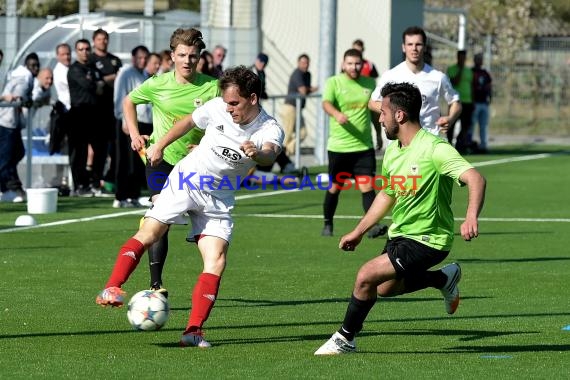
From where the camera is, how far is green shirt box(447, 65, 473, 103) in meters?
31.3

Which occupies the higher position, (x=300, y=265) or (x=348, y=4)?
(x=348, y=4)

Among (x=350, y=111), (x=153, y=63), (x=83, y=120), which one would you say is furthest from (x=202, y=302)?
(x=83, y=120)

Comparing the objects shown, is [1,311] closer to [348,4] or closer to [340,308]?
[340,308]

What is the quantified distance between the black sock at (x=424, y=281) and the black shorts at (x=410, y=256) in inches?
3.6

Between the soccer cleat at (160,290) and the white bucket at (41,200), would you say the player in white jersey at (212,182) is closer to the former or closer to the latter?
the soccer cleat at (160,290)

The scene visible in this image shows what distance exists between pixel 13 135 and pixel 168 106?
9.30m

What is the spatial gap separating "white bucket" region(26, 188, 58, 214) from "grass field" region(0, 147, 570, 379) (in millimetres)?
244

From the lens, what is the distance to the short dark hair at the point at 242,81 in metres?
8.93

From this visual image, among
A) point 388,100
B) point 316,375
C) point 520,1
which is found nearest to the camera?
point 316,375

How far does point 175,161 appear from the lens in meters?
11.1

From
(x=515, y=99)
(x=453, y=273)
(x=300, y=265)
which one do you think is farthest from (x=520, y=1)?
(x=453, y=273)

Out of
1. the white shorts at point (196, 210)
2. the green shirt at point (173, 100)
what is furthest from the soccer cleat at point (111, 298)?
the green shirt at point (173, 100)

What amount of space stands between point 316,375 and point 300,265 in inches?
221

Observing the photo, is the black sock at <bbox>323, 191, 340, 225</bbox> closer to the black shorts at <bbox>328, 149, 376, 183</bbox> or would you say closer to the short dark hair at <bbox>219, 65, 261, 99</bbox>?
the black shorts at <bbox>328, 149, 376, 183</bbox>
